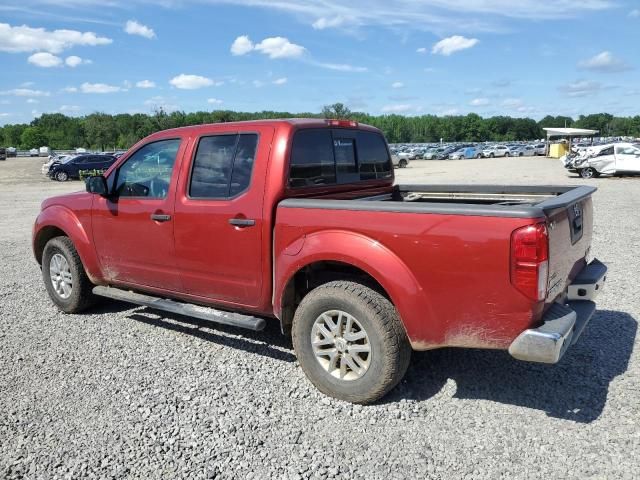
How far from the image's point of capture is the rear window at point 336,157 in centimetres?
423

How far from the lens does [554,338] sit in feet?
9.79

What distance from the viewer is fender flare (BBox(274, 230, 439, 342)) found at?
336 cm

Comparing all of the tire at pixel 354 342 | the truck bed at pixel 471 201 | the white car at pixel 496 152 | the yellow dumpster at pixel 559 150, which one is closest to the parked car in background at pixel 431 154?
the white car at pixel 496 152

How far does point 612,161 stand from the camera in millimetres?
25391

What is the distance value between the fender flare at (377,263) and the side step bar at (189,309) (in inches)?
24.5

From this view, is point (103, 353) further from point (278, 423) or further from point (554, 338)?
point (554, 338)

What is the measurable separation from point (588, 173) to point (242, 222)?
2644 cm

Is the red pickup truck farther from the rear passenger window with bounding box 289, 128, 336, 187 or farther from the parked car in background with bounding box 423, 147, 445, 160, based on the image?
the parked car in background with bounding box 423, 147, 445, 160

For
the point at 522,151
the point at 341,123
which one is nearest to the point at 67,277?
the point at 341,123

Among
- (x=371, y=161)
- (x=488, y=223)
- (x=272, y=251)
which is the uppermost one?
(x=371, y=161)

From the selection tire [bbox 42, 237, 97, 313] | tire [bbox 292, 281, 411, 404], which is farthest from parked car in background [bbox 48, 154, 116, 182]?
tire [bbox 292, 281, 411, 404]

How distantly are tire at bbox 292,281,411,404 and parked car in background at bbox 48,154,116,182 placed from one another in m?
31.5

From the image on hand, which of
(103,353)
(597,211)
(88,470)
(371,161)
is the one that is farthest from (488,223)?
(597,211)

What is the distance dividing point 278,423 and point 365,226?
4.61 ft
